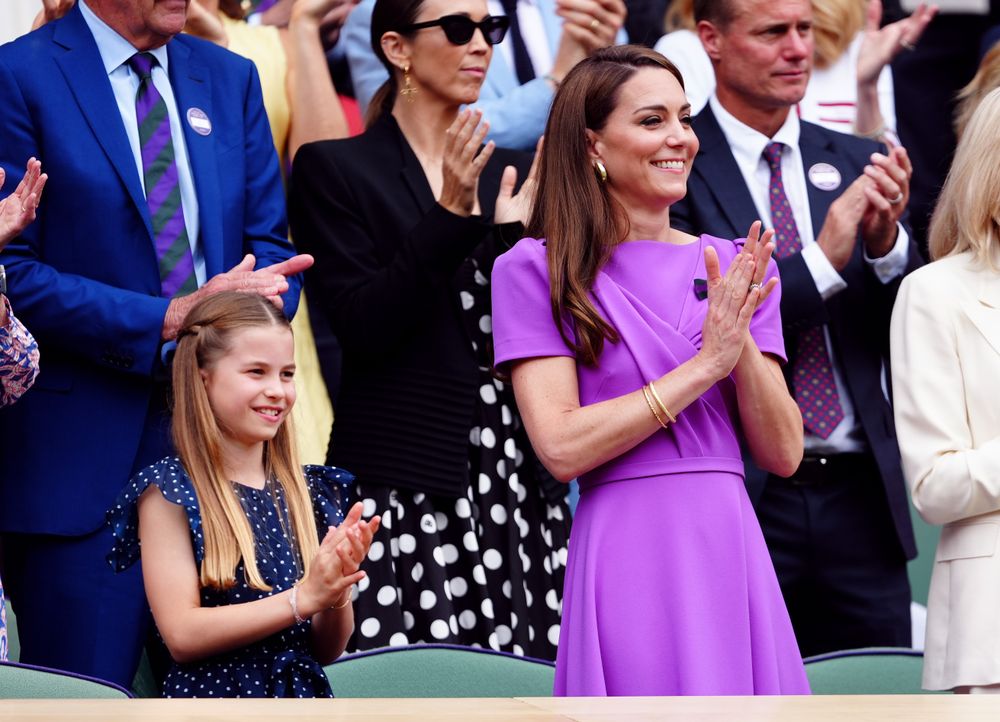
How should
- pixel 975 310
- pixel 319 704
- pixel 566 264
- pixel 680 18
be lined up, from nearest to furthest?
pixel 319 704 → pixel 566 264 → pixel 975 310 → pixel 680 18

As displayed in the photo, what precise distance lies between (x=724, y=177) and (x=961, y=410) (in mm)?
1076

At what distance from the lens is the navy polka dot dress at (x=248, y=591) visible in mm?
2977

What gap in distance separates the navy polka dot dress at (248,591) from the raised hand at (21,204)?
1.80 feet

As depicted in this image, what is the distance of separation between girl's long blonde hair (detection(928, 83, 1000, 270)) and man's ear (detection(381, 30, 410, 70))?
1451mm

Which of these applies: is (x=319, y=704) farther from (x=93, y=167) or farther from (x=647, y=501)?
(x=93, y=167)

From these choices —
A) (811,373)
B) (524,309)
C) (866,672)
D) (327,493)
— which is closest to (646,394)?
(524,309)

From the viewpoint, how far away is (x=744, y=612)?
9.49 ft

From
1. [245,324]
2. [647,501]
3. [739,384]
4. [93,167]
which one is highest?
[93,167]

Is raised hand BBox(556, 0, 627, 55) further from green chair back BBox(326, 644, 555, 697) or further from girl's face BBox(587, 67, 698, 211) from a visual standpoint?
green chair back BBox(326, 644, 555, 697)

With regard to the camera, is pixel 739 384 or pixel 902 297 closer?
pixel 739 384

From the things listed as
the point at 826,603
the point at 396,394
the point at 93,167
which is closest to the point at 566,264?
the point at 396,394

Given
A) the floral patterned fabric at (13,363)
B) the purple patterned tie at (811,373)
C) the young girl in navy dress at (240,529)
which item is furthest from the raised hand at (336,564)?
the purple patterned tie at (811,373)

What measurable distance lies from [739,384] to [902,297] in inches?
25.8

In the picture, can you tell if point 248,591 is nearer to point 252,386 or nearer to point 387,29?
point 252,386
